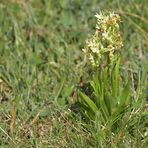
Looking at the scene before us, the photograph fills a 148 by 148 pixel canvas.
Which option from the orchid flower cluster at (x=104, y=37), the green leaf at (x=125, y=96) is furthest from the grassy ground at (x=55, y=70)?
the orchid flower cluster at (x=104, y=37)

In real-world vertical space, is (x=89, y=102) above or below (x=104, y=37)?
below

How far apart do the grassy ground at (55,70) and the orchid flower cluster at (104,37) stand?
12.3 inches

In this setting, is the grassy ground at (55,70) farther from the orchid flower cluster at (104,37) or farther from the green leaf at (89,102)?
the orchid flower cluster at (104,37)

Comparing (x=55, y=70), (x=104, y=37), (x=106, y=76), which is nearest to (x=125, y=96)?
(x=106, y=76)

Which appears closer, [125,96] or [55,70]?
[125,96]

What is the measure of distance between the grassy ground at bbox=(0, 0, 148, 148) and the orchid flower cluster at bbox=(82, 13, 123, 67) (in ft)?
1.03

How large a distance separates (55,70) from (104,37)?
0.76 metres

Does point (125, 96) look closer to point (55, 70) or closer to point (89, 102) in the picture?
point (89, 102)

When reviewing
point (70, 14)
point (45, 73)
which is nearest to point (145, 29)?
point (70, 14)

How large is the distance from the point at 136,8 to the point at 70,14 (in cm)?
47

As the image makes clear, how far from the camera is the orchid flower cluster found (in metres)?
2.02

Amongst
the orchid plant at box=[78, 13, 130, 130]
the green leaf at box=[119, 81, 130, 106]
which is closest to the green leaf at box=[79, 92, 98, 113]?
the orchid plant at box=[78, 13, 130, 130]

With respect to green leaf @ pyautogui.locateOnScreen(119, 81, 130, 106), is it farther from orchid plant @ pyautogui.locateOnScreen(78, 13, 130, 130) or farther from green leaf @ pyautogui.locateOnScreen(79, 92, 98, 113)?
green leaf @ pyautogui.locateOnScreen(79, 92, 98, 113)

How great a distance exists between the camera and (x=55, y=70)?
2738 mm
